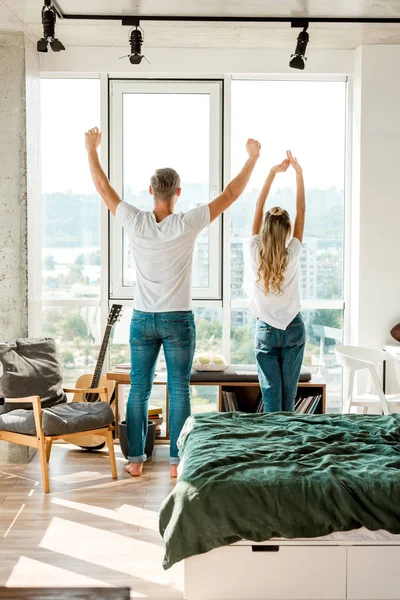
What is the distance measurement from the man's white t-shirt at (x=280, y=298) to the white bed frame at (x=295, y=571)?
6.32ft

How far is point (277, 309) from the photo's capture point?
448 centimetres

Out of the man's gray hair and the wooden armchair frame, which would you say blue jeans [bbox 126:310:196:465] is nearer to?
the wooden armchair frame

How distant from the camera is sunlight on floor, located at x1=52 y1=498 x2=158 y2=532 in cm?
389

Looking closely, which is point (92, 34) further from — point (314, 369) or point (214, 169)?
point (314, 369)

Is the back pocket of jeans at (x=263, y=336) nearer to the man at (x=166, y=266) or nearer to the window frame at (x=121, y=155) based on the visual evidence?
the man at (x=166, y=266)

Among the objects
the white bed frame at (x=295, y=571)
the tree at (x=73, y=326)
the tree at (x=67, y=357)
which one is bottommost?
the white bed frame at (x=295, y=571)

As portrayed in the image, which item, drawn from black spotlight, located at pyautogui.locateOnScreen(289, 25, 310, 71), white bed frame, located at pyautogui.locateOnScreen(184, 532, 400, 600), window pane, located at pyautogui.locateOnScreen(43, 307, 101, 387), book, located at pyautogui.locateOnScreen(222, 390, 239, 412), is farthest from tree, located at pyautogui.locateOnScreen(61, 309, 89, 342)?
white bed frame, located at pyautogui.locateOnScreen(184, 532, 400, 600)

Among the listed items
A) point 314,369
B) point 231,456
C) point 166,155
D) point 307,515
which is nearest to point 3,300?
point 166,155

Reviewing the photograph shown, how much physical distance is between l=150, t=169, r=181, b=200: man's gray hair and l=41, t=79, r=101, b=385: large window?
1624 millimetres

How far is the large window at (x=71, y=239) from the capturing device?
6.02 metres

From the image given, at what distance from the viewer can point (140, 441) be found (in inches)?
188

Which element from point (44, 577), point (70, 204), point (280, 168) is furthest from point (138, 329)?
point (70, 204)

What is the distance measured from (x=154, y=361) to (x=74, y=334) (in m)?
1.56

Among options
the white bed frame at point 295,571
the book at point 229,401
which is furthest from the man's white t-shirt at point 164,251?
the white bed frame at point 295,571
